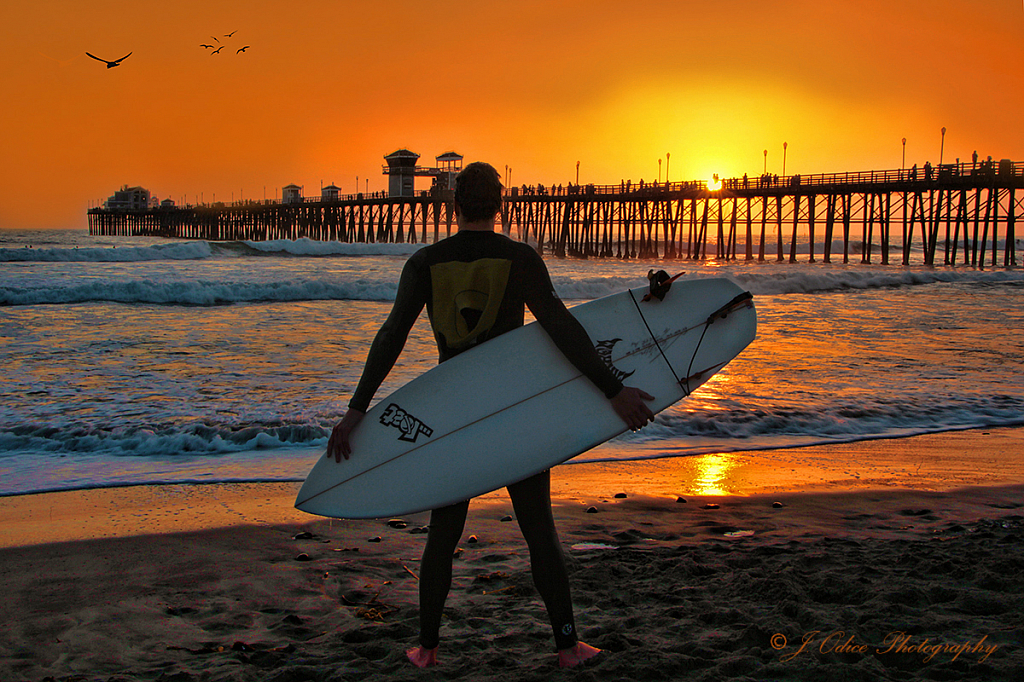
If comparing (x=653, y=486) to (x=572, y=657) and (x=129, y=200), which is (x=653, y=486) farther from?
(x=129, y=200)

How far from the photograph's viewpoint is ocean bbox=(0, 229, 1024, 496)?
5.07 meters

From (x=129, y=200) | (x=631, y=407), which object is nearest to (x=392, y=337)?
(x=631, y=407)

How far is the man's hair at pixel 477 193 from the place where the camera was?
2150 millimetres

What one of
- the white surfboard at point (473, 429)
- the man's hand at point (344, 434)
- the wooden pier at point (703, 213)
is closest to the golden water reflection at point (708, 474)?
the white surfboard at point (473, 429)

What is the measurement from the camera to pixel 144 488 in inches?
168

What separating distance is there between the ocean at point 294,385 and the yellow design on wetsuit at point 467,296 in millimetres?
2713

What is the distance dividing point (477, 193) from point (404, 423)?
79 centimetres

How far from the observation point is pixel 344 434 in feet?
7.82

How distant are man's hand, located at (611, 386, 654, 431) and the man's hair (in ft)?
2.16

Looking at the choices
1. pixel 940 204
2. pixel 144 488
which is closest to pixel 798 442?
pixel 144 488

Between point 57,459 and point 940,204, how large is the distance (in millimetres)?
39316

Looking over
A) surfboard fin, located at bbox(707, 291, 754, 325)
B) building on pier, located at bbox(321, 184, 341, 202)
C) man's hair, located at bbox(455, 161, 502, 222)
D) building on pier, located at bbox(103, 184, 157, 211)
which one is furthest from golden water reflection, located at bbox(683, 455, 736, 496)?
building on pier, located at bbox(103, 184, 157, 211)

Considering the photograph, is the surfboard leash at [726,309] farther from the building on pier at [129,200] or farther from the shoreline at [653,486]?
the building on pier at [129,200]

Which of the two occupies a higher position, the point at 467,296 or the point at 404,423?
the point at 467,296
